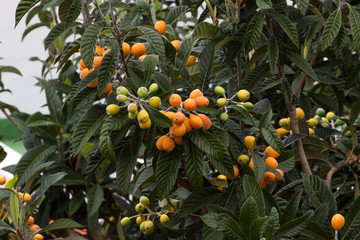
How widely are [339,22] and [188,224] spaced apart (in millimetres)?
713

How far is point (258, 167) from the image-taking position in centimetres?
105

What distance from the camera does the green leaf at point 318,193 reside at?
1063 millimetres

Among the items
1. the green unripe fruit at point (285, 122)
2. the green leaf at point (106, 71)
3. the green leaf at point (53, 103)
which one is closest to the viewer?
the green leaf at point (106, 71)

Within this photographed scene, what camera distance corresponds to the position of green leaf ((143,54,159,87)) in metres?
1.00

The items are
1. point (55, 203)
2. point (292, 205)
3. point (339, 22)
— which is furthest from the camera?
point (55, 203)

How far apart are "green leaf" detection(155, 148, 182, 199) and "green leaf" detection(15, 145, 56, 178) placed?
1.00 m

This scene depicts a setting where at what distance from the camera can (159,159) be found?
3.44ft

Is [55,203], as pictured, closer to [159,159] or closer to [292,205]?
[159,159]

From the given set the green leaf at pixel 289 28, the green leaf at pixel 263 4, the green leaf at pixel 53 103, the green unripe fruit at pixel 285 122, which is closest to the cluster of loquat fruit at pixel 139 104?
the green leaf at pixel 263 4

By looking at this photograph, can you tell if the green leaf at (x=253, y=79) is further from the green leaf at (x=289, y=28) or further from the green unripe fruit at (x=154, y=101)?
the green unripe fruit at (x=154, y=101)

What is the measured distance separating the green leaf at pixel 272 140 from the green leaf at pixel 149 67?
302mm

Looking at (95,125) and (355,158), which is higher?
(95,125)

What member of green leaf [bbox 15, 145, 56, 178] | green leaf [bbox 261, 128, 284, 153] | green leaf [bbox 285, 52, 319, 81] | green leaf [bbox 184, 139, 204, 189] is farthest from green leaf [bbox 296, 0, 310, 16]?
green leaf [bbox 15, 145, 56, 178]

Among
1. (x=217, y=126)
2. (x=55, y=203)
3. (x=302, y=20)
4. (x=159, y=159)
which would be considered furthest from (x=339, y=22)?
(x=55, y=203)
